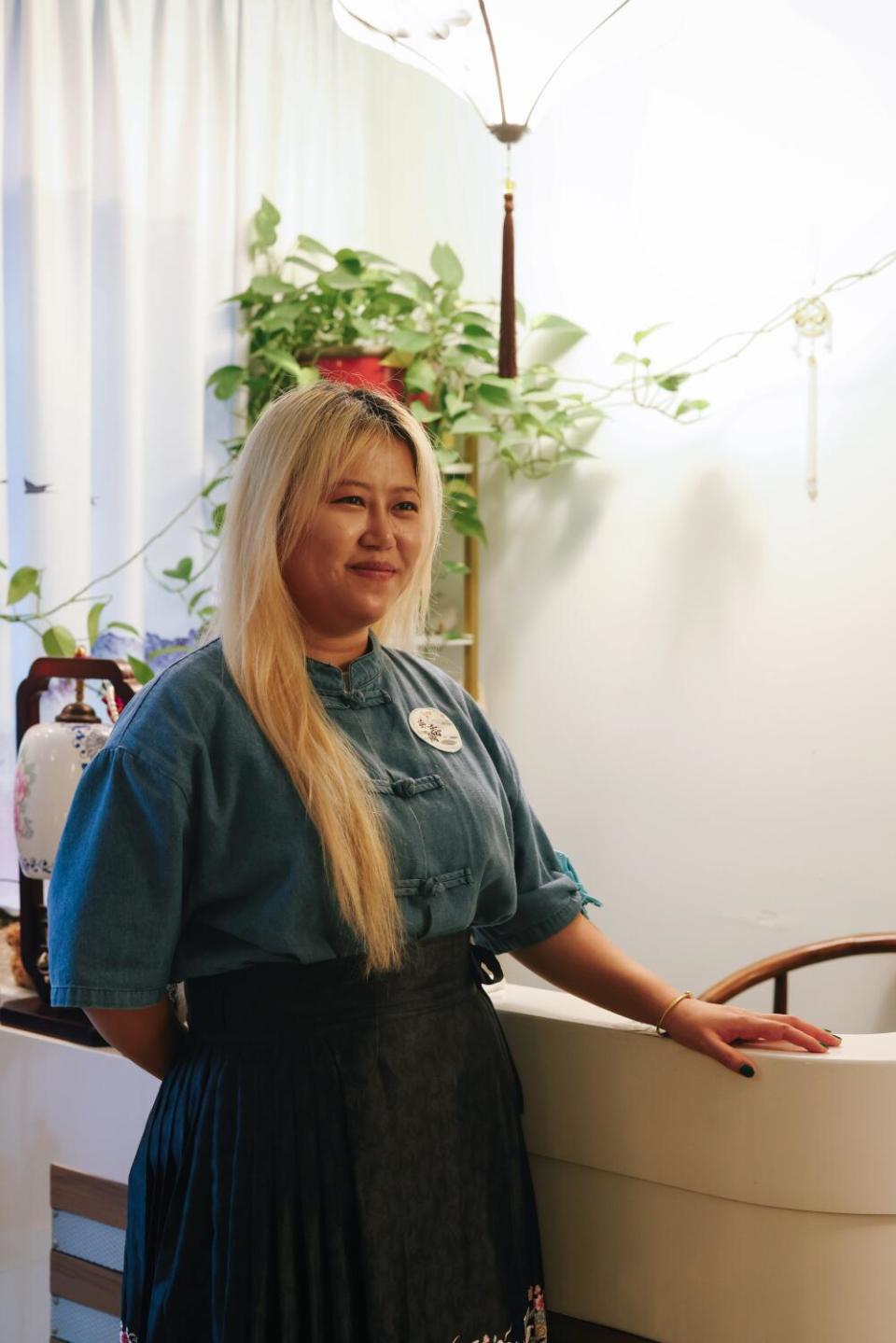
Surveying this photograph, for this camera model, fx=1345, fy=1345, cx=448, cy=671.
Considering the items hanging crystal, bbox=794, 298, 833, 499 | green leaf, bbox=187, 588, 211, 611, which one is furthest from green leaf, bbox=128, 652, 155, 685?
hanging crystal, bbox=794, 298, 833, 499

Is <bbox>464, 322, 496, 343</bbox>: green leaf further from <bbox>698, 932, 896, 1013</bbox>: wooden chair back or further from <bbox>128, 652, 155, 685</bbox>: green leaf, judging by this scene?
<bbox>698, 932, 896, 1013</bbox>: wooden chair back

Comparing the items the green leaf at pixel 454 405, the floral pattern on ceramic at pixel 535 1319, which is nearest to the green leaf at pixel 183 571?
the green leaf at pixel 454 405

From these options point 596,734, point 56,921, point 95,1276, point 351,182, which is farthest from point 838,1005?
Answer: point 351,182

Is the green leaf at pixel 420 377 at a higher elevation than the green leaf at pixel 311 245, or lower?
lower

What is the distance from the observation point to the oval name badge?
4.49 feet

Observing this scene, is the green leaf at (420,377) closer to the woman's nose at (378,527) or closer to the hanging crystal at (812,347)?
the hanging crystal at (812,347)

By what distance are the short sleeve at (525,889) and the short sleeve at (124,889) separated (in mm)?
401

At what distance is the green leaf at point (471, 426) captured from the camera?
2.80 m

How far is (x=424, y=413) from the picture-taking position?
2.82 metres

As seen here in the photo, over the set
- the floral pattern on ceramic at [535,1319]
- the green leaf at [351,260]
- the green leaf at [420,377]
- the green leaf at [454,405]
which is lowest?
the floral pattern on ceramic at [535,1319]

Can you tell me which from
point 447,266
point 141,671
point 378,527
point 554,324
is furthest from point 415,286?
point 378,527

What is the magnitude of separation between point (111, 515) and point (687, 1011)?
166 cm

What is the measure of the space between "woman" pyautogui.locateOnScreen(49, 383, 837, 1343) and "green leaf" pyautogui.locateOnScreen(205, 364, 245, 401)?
1.52 metres

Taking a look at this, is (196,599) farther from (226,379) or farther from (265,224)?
(265,224)
